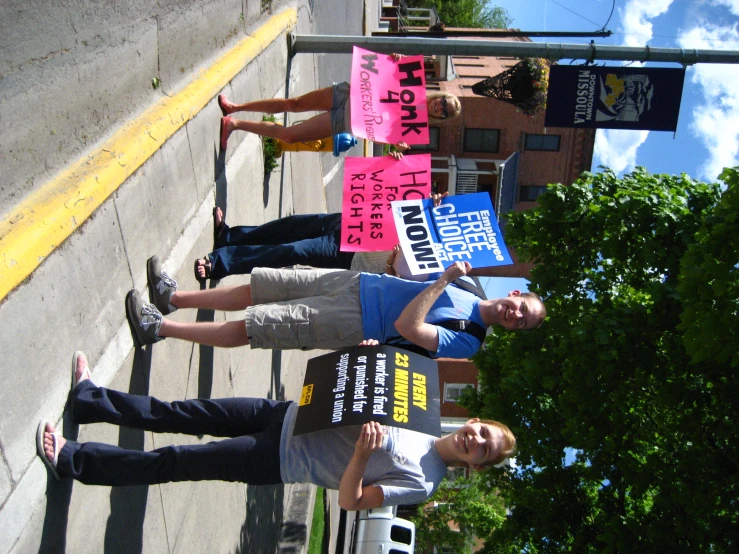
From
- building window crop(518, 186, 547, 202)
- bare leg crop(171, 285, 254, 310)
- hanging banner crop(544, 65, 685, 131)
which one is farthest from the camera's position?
building window crop(518, 186, 547, 202)

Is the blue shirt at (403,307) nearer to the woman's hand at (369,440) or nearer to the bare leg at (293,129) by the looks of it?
the woman's hand at (369,440)

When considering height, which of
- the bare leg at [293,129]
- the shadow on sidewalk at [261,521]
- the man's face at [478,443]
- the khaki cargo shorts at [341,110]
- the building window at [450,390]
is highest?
the khaki cargo shorts at [341,110]

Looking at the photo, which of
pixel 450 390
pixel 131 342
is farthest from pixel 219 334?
pixel 450 390

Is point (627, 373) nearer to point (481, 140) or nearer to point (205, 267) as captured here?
point (205, 267)

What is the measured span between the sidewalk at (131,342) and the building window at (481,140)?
2363cm

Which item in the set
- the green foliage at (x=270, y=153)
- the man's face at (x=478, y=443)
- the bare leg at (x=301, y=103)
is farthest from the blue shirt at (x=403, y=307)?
the green foliage at (x=270, y=153)

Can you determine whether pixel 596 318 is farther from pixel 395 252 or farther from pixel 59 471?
pixel 59 471

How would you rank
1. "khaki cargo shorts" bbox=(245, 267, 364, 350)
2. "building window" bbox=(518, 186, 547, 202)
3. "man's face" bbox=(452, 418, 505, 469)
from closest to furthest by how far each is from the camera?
"man's face" bbox=(452, 418, 505, 469)
"khaki cargo shorts" bbox=(245, 267, 364, 350)
"building window" bbox=(518, 186, 547, 202)

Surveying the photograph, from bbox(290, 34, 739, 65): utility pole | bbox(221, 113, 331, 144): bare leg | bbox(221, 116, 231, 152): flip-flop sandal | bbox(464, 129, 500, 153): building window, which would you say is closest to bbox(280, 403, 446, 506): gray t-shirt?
bbox(221, 116, 231, 152): flip-flop sandal

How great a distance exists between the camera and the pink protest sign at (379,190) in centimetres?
631

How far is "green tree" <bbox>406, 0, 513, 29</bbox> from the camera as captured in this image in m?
48.7

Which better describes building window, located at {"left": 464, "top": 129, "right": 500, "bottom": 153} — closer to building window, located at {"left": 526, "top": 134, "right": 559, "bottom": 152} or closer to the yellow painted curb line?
building window, located at {"left": 526, "top": 134, "right": 559, "bottom": 152}

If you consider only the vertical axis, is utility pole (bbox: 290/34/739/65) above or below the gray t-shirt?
above

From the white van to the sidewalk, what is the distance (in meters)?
3.21
